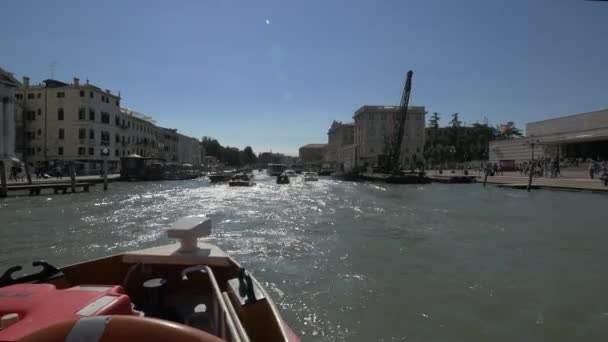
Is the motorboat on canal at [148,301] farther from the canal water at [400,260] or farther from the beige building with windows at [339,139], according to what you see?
the beige building with windows at [339,139]

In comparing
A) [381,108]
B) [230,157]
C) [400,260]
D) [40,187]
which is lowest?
[400,260]

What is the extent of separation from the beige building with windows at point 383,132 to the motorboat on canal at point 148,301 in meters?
108

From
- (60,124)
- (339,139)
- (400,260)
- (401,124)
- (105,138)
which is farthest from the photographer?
(339,139)

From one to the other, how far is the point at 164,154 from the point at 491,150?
78123mm

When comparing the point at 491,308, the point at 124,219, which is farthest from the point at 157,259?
the point at 124,219

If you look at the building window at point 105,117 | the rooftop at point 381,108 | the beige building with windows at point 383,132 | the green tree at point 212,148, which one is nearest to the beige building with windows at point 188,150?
the green tree at point 212,148

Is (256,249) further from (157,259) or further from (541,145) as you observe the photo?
(541,145)

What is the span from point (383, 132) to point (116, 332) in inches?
4516

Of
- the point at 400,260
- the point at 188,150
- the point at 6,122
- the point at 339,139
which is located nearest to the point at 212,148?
the point at 188,150

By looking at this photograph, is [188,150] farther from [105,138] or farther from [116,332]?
[116,332]

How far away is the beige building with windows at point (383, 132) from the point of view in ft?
372

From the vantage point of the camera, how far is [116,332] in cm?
192

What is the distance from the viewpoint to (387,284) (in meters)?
9.41

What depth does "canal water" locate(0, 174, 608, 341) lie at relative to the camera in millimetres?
7234
